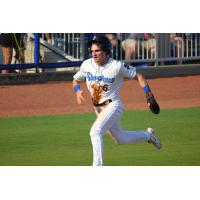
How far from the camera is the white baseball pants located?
11828 millimetres

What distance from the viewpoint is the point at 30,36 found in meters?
23.8

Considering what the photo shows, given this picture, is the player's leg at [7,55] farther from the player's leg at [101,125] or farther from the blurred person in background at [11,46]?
the player's leg at [101,125]

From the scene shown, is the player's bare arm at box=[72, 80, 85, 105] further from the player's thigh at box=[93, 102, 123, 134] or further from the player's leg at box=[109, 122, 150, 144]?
the player's leg at box=[109, 122, 150, 144]

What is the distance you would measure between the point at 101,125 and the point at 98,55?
0.88 metres

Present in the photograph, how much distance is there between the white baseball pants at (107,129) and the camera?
466 inches

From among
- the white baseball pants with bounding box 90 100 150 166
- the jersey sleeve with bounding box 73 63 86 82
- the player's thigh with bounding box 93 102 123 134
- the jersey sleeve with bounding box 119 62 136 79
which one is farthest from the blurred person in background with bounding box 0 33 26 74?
the player's thigh with bounding box 93 102 123 134

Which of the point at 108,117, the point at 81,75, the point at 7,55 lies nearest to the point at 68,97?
the point at 7,55

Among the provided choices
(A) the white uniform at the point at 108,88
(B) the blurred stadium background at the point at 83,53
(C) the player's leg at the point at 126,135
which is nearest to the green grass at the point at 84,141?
(C) the player's leg at the point at 126,135

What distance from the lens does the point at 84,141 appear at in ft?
51.3

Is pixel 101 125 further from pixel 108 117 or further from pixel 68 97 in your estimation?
pixel 68 97

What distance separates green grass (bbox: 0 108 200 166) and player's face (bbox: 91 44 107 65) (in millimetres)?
1702

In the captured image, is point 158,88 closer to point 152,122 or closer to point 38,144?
point 152,122

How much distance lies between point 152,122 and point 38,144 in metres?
3.05
